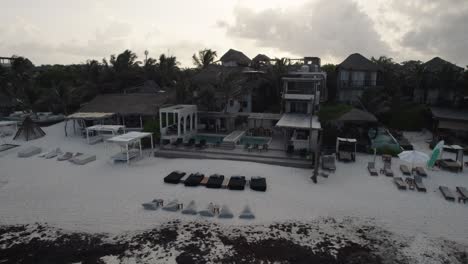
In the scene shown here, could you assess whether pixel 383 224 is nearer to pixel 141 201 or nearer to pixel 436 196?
pixel 436 196

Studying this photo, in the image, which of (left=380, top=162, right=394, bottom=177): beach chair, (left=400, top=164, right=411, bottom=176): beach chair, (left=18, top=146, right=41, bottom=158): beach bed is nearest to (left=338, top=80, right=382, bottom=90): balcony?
(left=400, top=164, right=411, bottom=176): beach chair

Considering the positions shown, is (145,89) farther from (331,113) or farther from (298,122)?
(331,113)

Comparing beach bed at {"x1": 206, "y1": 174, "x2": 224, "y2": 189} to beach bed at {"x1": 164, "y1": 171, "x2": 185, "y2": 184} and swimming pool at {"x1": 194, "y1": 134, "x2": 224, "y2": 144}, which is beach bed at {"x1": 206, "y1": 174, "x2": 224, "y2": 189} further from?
swimming pool at {"x1": 194, "y1": 134, "x2": 224, "y2": 144}

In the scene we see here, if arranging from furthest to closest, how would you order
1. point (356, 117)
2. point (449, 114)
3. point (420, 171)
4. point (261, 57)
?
point (261, 57)
point (449, 114)
point (356, 117)
point (420, 171)

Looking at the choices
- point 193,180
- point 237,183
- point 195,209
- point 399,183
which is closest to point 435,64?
point 399,183

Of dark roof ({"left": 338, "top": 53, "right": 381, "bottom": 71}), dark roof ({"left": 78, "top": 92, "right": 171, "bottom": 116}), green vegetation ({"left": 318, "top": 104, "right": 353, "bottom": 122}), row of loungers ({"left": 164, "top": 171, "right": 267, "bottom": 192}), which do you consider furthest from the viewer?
dark roof ({"left": 338, "top": 53, "right": 381, "bottom": 71})

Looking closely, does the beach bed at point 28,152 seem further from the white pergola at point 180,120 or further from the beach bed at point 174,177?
the beach bed at point 174,177

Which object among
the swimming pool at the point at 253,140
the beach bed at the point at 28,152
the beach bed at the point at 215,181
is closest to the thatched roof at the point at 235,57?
the swimming pool at the point at 253,140
